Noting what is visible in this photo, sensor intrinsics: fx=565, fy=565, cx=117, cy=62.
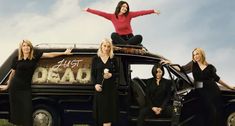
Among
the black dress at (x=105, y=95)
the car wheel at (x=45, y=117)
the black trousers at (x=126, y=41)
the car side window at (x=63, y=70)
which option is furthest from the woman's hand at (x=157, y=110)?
the car wheel at (x=45, y=117)

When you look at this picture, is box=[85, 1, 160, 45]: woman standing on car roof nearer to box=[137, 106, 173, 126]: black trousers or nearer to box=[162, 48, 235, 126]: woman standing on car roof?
box=[162, 48, 235, 126]: woman standing on car roof

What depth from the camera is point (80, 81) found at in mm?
11211

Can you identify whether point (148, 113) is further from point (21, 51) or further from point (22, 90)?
point (21, 51)

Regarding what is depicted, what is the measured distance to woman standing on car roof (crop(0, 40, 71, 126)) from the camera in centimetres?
1039

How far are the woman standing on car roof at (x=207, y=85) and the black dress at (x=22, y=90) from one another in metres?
2.60

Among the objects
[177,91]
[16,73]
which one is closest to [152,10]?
[177,91]

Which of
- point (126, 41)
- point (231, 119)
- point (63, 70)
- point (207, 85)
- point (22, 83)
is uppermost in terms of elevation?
point (126, 41)

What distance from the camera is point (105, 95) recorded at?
10117 millimetres

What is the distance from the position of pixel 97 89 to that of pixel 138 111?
1.34 metres

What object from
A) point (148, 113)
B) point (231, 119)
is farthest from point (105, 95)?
point (231, 119)

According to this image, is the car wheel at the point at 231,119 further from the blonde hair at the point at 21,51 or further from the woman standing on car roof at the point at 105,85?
the blonde hair at the point at 21,51

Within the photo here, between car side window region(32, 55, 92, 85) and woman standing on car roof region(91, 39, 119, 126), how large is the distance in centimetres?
110

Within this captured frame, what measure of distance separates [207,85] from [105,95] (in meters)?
2.18

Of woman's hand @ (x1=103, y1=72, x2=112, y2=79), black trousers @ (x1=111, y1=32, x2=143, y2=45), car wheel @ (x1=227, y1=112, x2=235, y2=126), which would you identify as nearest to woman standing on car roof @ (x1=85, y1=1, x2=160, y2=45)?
black trousers @ (x1=111, y1=32, x2=143, y2=45)
